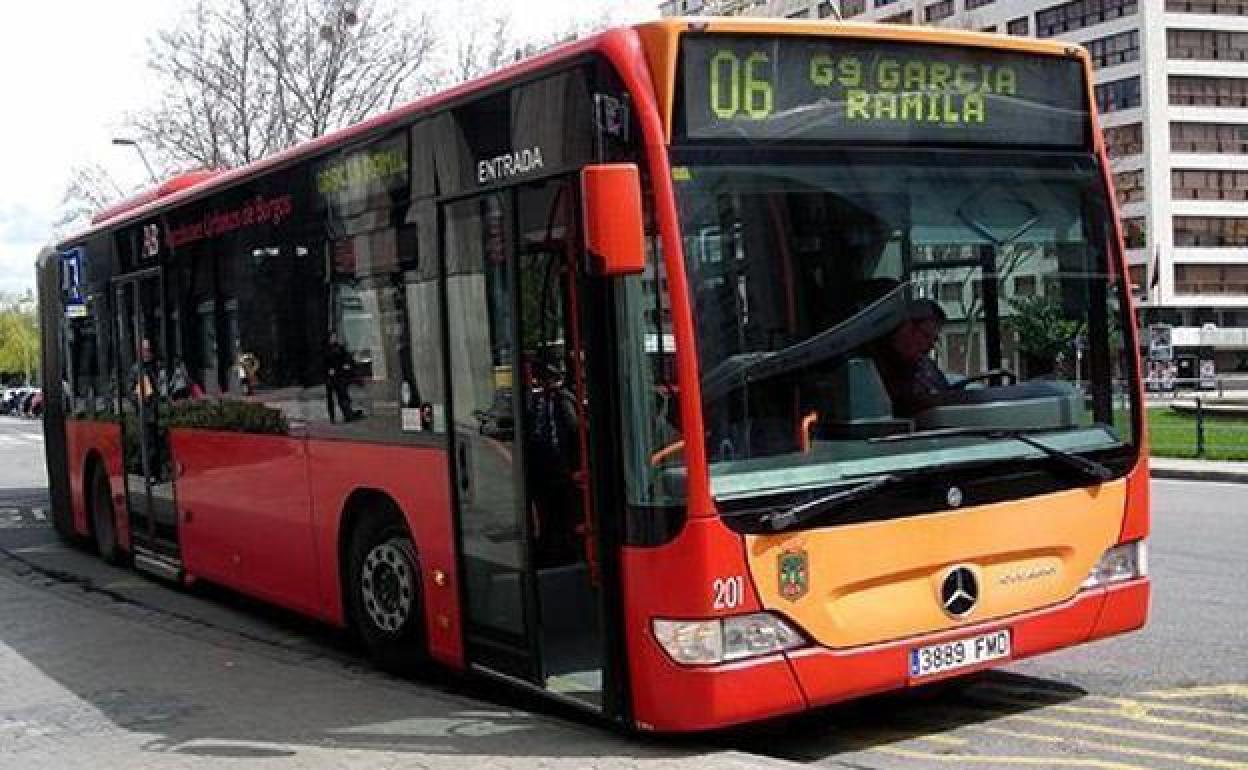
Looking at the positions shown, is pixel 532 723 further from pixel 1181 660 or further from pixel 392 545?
pixel 1181 660

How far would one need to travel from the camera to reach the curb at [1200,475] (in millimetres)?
18531

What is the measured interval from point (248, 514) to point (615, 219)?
532cm

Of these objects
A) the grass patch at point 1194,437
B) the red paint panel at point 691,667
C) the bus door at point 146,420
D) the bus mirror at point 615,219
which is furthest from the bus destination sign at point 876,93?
the grass patch at point 1194,437

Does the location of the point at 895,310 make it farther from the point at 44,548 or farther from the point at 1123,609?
the point at 44,548

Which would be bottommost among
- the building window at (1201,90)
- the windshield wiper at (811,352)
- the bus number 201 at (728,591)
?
the bus number 201 at (728,591)

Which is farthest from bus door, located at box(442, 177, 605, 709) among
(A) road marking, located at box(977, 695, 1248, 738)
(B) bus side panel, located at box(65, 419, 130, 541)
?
(B) bus side panel, located at box(65, 419, 130, 541)

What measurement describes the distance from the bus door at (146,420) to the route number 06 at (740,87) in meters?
6.66

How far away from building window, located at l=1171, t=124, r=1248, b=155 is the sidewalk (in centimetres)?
6238

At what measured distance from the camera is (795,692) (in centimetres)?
562

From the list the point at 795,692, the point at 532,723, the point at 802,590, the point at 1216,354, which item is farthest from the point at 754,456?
the point at 1216,354

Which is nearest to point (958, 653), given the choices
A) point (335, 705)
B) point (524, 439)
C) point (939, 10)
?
point (524, 439)

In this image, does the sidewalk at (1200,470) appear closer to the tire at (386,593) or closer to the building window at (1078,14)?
the tire at (386,593)

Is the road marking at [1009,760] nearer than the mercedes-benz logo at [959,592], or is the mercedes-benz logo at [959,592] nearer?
the road marking at [1009,760]

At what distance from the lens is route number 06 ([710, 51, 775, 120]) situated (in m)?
5.62
